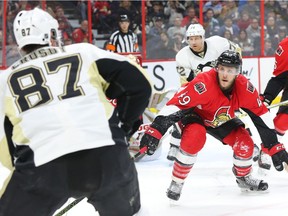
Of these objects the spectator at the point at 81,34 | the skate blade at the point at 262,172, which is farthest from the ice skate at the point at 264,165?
the spectator at the point at 81,34

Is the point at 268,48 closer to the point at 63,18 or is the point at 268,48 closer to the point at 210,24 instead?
the point at 210,24

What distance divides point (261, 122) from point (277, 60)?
0.82 meters

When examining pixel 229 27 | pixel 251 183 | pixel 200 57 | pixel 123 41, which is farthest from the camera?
pixel 229 27

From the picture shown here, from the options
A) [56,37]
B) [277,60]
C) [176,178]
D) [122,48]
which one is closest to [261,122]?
[176,178]

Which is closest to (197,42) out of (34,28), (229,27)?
(34,28)

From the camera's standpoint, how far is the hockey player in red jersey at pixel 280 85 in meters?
3.60

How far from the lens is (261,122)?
2984 millimetres

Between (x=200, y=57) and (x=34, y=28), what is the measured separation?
8.27 feet

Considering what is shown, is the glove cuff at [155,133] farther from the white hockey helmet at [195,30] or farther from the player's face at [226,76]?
the white hockey helmet at [195,30]

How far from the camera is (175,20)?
669 cm

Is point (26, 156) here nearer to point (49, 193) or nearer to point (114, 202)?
point (49, 193)

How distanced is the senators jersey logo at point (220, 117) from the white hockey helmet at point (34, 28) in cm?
139

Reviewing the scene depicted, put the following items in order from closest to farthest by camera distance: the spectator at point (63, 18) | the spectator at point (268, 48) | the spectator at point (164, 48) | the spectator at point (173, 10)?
the spectator at point (63, 18)
the spectator at point (164, 48)
the spectator at point (173, 10)
the spectator at point (268, 48)

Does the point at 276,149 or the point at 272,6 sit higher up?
the point at 272,6
